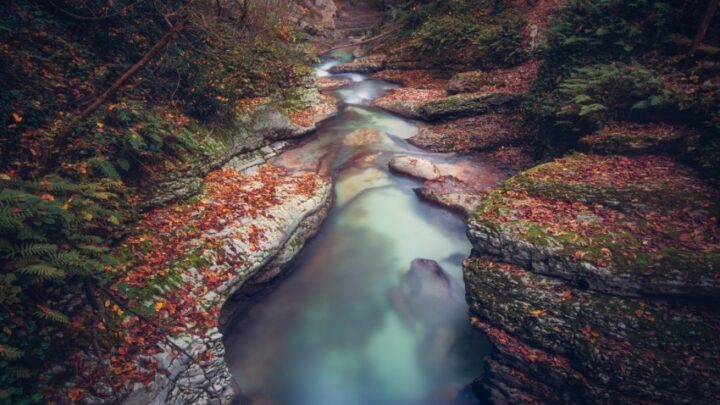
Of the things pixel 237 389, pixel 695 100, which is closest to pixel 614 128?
pixel 695 100

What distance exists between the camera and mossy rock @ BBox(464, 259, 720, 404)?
17.9ft

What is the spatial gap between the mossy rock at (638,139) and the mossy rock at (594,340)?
439 centimetres

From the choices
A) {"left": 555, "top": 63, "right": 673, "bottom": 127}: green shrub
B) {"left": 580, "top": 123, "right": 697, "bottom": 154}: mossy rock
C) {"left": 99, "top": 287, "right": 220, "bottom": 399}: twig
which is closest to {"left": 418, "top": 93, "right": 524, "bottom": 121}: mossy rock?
{"left": 555, "top": 63, "right": 673, "bottom": 127}: green shrub

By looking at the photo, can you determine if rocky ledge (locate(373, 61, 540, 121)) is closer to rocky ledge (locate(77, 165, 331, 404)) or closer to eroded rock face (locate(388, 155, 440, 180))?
→ eroded rock face (locate(388, 155, 440, 180))

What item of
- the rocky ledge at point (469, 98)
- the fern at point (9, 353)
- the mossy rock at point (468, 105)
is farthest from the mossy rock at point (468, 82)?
the fern at point (9, 353)

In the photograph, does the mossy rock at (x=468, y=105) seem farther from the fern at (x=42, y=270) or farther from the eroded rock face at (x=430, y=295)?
the fern at (x=42, y=270)

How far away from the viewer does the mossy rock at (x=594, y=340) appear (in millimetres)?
5445

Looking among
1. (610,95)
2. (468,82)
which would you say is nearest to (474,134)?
(468,82)

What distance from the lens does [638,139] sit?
8.62 meters

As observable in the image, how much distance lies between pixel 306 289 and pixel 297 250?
3.61 ft

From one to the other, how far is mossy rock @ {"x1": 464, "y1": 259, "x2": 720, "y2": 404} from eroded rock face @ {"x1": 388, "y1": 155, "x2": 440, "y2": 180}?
5243 millimetres

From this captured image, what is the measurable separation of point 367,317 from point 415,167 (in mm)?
5810

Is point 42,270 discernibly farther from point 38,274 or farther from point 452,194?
point 452,194

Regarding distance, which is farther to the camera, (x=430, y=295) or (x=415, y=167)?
(x=415, y=167)
